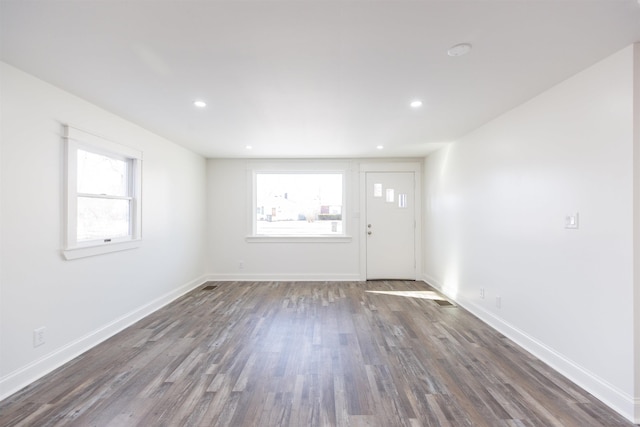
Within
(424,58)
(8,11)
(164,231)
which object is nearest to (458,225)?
(424,58)

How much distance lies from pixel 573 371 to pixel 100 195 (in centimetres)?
454

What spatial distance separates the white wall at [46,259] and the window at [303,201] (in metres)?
2.30

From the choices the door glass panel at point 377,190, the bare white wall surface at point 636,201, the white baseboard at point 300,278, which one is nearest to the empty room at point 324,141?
the bare white wall surface at point 636,201

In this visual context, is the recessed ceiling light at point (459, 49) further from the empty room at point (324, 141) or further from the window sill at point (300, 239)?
the window sill at point (300, 239)

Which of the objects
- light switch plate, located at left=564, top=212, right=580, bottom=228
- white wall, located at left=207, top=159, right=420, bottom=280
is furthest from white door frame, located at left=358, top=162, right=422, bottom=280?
light switch plate, located at left=564, top=212, right=580, bottom=228

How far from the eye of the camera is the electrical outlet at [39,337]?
2.26 m

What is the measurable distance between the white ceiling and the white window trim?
235 centimetres

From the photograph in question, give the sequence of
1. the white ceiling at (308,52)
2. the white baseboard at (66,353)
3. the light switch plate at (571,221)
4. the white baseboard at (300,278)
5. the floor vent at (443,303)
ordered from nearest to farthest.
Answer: the white ceiling at (308,52)
the white baseboard at (66,353)
the light switch plate at (571,221)
the floor vent at (443,303)
the white baseboard at (300,278)

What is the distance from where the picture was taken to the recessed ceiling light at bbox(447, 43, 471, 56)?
71.6 inches

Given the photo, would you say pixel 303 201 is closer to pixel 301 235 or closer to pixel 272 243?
pixel 301 235

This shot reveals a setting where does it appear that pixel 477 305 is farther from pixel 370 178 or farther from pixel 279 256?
pixel 279 256

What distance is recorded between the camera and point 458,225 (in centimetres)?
412

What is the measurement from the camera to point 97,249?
290 centimetres

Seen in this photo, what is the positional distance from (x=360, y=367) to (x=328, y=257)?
123 inches
